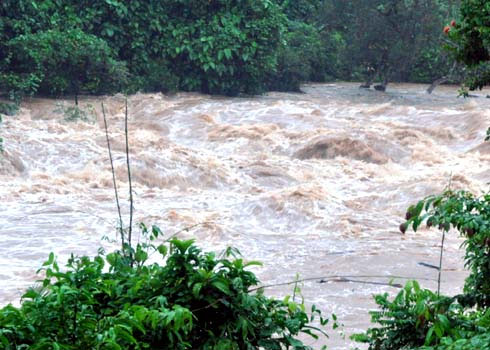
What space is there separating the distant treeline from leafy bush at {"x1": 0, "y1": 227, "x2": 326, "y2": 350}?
17.0 m

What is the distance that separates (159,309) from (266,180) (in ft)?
36.3

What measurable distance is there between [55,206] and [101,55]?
8.42 m

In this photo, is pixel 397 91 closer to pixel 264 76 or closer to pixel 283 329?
pixel 264 76

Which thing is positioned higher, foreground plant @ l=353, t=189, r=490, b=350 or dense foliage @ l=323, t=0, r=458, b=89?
dense foliage @ l=323, t=0, r=458, b=89

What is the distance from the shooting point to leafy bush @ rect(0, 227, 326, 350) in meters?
3.27

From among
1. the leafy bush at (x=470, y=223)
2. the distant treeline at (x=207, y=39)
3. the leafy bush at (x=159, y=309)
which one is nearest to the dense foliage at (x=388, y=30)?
the distant treeline at (x=207, y=39)

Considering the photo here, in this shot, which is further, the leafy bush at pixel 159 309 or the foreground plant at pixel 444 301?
the foreground plant at pixel 444 301

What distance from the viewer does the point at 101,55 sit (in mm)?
20109

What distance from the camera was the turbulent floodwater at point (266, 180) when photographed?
1012 cm

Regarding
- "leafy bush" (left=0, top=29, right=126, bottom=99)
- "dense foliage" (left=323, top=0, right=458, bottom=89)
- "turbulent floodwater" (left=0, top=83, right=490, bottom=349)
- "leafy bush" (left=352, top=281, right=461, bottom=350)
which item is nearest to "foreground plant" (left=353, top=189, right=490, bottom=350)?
"leafy bush" (left=352, top=281, right=461, bottom=350)

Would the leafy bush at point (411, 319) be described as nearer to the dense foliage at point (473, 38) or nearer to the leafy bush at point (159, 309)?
the leafy bush at point (159, 309)

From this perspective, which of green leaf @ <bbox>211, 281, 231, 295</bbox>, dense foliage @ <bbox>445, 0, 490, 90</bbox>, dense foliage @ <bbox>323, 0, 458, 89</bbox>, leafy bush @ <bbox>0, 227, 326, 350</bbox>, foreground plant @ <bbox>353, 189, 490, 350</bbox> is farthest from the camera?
dense foliage @ <bbox>323, 0, 458, 89</bbox>

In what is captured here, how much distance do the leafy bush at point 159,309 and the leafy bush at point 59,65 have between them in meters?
16.1

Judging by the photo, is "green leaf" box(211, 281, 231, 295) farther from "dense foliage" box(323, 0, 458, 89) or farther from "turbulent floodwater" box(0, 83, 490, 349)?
"dense foliage" box(323, 0, 458, 89)
